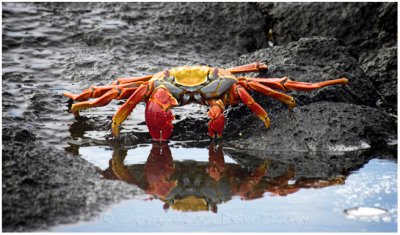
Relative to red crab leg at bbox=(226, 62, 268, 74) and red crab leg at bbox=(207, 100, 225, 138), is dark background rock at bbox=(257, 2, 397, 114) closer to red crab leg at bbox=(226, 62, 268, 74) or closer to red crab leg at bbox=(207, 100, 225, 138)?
red crab leg at bbox=(226, 62, 268, 74)

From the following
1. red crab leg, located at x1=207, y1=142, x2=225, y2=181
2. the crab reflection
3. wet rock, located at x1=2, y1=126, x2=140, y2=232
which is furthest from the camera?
red crab leg, located at x1=207, y1=142, x2=225, y2=181

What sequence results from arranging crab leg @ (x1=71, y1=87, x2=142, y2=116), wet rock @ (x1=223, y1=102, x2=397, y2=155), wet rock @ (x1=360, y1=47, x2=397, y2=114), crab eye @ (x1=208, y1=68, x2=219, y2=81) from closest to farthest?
wet rock @ (x1=223, y1=102, x2=397, y2=155)
crab eye @ (x1=208, y1=68, x2=219, y2=81)
crab leg @ (x1=71, y1=87, x2=142, y2=116)
wet rock @ (x1=360, y1=47, x2=397, y2=114)

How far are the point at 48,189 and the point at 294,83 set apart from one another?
2480mm

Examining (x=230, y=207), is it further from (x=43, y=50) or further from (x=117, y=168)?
(x=43, y=50)

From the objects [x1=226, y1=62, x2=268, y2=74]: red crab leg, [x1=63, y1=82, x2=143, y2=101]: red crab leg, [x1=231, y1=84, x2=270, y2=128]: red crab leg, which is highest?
[x1=226, y1=62, x2=268, y2=74]: red crab leg

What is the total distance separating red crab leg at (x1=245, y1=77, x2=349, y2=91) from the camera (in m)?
6.31

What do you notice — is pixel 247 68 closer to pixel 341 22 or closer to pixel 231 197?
pixel 231 197

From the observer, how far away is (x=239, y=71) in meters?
6.62

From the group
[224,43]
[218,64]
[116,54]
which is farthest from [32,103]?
[224,43]

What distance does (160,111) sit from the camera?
6168 mm

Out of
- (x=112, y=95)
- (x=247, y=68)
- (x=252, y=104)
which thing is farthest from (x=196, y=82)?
(x=112, y=95)

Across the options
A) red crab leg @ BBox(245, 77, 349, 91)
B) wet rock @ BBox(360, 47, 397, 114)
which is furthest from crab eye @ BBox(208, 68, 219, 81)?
wet rock @ BBox(360, 47, 397, 114)

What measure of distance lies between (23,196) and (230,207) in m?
1.24

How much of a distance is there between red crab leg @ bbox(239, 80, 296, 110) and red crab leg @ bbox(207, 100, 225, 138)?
30 centimetres
